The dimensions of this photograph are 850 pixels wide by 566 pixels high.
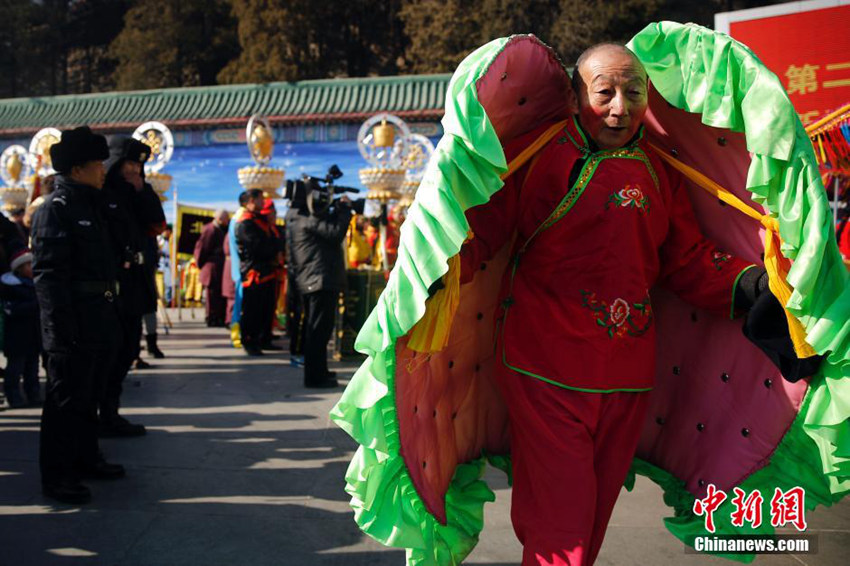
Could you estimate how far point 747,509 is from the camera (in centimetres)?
255

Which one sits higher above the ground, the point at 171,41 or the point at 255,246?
the point at 171,41

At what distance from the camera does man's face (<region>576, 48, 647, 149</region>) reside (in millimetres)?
2338

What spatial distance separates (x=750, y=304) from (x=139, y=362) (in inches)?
260

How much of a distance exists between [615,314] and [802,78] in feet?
20.0

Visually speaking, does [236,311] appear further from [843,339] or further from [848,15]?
[843,339]

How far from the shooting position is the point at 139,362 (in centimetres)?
789

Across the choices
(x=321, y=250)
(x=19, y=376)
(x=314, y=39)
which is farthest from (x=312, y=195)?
(x=314, y=39)

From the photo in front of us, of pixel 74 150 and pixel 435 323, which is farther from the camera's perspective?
pixel 74 150

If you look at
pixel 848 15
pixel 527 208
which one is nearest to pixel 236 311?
pixel 848 15

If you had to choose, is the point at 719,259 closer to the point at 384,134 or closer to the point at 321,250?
the point at 321,250

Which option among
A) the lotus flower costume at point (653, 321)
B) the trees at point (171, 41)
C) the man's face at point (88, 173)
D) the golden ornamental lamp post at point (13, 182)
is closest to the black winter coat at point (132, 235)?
the man's face at point (88, 173)

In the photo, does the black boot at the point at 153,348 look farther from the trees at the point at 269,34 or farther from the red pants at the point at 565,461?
the trees at the point at 269,34
